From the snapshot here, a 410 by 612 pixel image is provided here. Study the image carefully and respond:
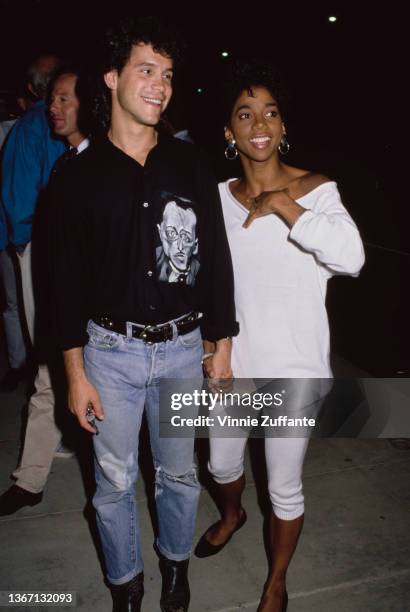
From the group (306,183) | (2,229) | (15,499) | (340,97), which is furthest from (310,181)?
(340,97)

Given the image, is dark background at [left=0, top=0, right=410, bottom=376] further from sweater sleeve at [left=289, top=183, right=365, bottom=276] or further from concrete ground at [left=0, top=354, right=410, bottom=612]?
concrete ground at [left=0, top=354, right=410, bottom=612]

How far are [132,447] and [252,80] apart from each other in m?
1.42

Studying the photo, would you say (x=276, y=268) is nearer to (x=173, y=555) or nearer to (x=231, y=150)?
(x=231, y=150)

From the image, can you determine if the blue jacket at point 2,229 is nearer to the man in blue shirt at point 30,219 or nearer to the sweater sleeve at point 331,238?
the man in blue shirt at point 30,219

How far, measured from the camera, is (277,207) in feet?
6.14

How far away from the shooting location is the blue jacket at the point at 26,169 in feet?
9.23

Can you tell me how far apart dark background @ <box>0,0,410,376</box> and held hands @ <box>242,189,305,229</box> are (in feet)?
1.44

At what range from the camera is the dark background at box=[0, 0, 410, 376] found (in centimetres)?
520

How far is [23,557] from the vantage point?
8.16 feet

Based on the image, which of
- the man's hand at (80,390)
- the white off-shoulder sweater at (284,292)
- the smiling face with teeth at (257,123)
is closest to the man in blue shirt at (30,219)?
the man's hand at (80,390)

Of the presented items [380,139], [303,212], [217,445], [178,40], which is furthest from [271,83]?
[380,139]

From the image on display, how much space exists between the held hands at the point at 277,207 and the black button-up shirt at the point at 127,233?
0.15 m

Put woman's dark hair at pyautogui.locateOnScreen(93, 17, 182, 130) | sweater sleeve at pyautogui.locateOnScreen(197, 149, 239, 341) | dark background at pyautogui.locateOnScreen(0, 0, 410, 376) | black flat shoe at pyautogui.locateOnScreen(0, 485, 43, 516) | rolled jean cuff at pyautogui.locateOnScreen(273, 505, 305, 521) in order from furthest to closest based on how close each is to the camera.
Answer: dark background at pyautogui.locateOnScreen(0, 0, 410, 376)
black flat shoe at pyautogui.locateOnScreen(0, 485, 43, 516)
rolled jean cuff at pyautogui.locateOnScreen(273, 505, 305, 521)
sweater sleeve at pyautogui.locateOnScreen(197, 149, 239, 341)
woman's dark hair at pyautogui.locateOnScreen(93, 17, 182, 130)

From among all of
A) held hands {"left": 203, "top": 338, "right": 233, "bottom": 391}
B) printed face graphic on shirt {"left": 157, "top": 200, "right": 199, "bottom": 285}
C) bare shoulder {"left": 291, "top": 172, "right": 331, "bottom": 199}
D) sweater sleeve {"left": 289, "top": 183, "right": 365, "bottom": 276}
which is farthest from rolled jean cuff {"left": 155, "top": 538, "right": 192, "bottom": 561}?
bare shoulder {"left": 291, "top": 172, "right": 331, "bottom": 199}
